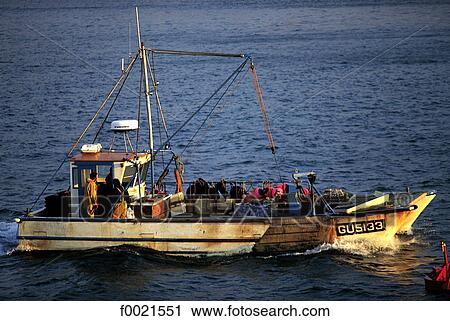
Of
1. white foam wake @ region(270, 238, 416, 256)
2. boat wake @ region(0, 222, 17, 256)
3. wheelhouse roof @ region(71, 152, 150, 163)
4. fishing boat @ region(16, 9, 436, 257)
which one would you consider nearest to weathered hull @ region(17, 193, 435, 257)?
fishing boat @ region(16, 9, 436, 257)

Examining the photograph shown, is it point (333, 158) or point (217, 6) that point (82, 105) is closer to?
point (333, 158)

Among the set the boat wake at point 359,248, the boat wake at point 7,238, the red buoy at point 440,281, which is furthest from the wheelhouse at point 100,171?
the red buoy at point 440,281

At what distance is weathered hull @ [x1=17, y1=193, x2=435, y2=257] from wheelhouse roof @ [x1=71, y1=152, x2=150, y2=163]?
87.2 inches

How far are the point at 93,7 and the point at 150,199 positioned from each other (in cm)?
13293

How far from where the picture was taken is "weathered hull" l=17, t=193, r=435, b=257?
29.7 m

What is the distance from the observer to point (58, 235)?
30.3 metres

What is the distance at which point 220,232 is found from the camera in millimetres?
29719

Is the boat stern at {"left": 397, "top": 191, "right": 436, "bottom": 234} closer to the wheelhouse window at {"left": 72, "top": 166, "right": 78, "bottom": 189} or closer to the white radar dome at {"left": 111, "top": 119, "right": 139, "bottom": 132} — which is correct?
the white radar dome at {"left": 111, "top": 119, "right": 139, "bottom": 132}

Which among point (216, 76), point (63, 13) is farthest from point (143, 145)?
point (63, 13)

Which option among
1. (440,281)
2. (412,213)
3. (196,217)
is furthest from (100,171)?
(440,281)

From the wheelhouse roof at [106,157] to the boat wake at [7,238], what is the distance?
374 centimetres

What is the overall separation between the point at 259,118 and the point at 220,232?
3220 centimetres

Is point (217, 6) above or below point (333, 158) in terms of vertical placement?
above

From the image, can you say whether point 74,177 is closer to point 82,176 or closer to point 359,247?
point 82,176
